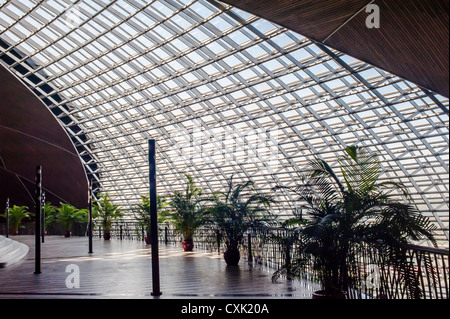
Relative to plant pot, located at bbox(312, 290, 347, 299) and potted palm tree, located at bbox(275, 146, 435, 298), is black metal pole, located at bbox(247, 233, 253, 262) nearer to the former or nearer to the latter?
potted palm tree, located at bbox(275, 146, 435, 298)

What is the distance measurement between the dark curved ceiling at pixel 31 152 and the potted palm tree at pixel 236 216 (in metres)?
23.0

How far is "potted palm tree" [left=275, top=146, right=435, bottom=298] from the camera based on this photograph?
4.95 meters

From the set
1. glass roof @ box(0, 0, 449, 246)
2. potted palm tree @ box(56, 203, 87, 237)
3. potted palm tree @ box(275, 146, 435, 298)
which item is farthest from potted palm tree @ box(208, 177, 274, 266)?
potted palm tree @ box(56, 203, 87, 237)

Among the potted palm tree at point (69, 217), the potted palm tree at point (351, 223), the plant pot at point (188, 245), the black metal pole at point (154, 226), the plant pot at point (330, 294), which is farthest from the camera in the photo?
the potted palm tree at point (69, 217)

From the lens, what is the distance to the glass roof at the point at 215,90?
19453 millimetres

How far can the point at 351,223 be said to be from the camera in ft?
17.5

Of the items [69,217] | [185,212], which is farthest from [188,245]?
[69,217]

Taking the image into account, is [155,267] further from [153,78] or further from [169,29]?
[153,78]

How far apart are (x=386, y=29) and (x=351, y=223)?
2403 millimetres

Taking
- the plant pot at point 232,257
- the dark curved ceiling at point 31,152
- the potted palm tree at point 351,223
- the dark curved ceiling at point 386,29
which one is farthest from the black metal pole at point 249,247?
the dark curved ceiling at point 31,152

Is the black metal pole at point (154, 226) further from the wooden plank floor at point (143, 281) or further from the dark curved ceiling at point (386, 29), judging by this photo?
the dark curved ceiling at point (386, 29)

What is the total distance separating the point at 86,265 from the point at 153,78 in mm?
16527

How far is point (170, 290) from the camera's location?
6496 mm

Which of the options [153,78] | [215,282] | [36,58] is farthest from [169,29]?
[215,282]
